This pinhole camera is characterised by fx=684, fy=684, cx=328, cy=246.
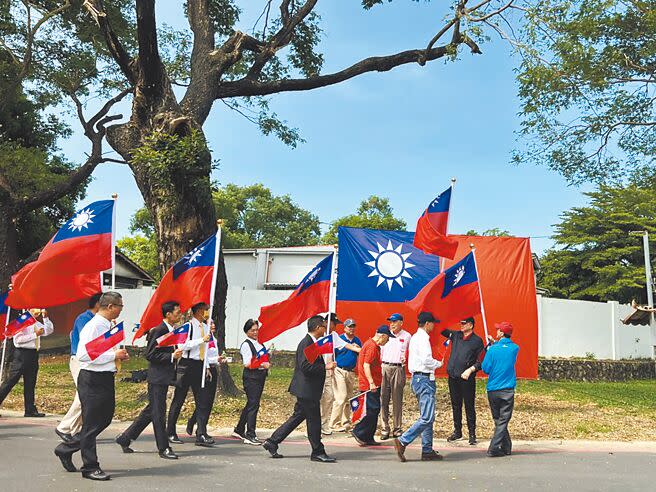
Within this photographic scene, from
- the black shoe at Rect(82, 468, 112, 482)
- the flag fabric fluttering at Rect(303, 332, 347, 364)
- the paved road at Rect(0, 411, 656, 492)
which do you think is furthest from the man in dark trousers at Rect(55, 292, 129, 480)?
the flag fabric fluttering at Rect(303, 332, 347, 364)

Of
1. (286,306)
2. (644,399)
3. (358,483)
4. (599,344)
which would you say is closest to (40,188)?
(286,306)

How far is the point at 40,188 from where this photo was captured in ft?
62.5

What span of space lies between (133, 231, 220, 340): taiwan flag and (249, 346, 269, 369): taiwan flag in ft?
3.24

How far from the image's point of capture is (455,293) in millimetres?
9977

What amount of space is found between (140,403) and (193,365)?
4087 mm

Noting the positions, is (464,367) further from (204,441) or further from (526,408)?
(526,408)

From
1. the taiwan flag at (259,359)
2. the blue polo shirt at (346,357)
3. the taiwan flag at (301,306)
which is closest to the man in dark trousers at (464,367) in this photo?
the blue polo shirt at (346,357)

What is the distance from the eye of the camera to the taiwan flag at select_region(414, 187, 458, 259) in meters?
10.8

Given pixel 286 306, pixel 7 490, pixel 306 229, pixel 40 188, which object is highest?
pixel 306 229

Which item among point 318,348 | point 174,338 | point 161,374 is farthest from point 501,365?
point 161,374

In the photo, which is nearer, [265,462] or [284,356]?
[265,462]

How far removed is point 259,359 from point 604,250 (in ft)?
105

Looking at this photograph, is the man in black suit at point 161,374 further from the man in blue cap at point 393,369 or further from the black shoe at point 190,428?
the man in blue cap at point 393,369

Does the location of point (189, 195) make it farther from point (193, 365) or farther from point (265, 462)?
point (265, 462)
